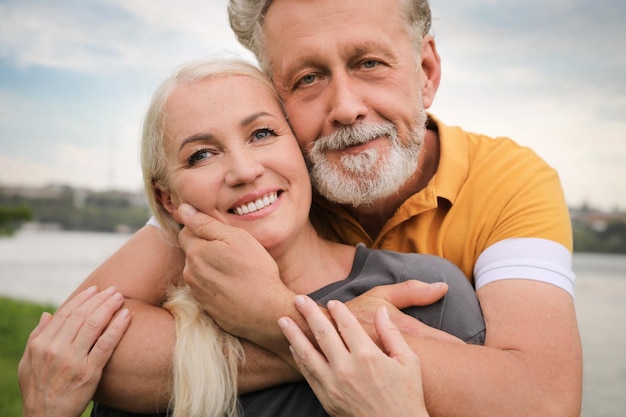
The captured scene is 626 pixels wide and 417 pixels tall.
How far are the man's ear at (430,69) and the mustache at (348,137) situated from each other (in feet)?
1.77

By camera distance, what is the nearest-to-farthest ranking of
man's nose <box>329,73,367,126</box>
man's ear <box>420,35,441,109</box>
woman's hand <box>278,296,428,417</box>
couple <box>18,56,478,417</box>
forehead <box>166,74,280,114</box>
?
woman's hand <box>278,296,428,417</box> → couple <box>18,56,478,417</box> → forehead <box>166,74,280,114</box> → man's nose <box>329,73,367,126</box> → man's ear <box>420,35,441,109</box>

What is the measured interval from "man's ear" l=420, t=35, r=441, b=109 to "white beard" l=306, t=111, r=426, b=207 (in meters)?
0.48

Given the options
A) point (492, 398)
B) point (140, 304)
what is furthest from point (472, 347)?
point (140, 304)

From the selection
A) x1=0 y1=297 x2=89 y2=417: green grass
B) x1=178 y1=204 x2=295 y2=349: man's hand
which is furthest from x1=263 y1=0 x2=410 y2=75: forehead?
x1=0 y1=297 x2=89 y2=417: green grass

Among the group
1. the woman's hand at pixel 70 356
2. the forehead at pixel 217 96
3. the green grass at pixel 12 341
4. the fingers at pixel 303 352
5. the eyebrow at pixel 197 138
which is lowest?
the green grass at pixel 12 341

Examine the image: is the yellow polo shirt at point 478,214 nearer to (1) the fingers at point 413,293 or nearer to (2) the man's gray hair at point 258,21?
(1) the fingers at point 413,293

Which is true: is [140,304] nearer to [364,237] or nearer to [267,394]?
[267,394]

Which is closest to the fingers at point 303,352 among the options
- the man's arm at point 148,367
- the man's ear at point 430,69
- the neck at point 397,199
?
the man's arm at point 148,367

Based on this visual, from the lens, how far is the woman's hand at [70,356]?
2332 mm

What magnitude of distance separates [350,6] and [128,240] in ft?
4.86

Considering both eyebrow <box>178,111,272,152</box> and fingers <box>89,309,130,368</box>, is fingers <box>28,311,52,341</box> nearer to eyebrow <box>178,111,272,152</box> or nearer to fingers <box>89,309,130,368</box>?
fingers <box>89,309,130,368</box>

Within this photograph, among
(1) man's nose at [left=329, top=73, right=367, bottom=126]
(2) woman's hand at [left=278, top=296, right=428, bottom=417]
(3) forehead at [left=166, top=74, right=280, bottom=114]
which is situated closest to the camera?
(2) woman's hand at [left=278, top=296, right=428, bottom=417]

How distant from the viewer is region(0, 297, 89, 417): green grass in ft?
20.4

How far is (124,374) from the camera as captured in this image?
2332 millimetres
